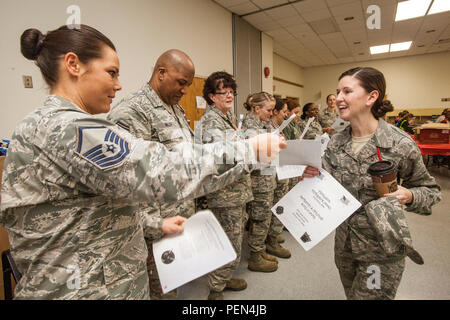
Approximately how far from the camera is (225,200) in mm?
1714

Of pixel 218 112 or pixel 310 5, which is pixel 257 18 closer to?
pixel 310 5

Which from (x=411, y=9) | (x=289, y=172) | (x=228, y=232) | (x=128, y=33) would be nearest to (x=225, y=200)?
(x=228, y=232)

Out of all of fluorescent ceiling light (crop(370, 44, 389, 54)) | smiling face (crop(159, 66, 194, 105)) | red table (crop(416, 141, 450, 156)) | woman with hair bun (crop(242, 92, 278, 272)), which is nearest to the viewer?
smiling face (crop(159, 66, 194, 105))

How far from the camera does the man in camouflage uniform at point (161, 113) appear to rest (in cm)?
114

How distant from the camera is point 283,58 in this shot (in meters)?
8.36

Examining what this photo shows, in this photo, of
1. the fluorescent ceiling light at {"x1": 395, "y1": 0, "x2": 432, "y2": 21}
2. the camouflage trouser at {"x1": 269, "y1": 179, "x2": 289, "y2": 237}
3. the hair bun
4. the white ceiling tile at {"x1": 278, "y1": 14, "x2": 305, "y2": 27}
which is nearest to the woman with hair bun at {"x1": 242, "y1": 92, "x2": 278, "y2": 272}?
the camouflage trouser at {"x1": 269, "y1": 179, "x2": 289, "y2": 237}

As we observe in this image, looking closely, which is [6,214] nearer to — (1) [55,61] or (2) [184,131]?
(1) [55,61]

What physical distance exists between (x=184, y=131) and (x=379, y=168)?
3.08 ft

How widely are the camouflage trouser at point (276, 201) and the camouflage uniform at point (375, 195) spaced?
4.40ft

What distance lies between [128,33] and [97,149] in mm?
2708

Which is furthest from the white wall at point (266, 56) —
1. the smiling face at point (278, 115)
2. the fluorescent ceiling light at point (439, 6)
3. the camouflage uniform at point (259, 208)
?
the camouflage uniform at point (259, 208)

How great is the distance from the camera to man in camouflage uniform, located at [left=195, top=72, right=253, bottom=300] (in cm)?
172

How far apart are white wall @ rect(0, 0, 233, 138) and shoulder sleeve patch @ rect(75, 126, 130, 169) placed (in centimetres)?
183

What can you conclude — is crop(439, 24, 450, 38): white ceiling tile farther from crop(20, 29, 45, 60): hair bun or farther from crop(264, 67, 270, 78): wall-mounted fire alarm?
crop(20, 29, 45, 60): hair bun
